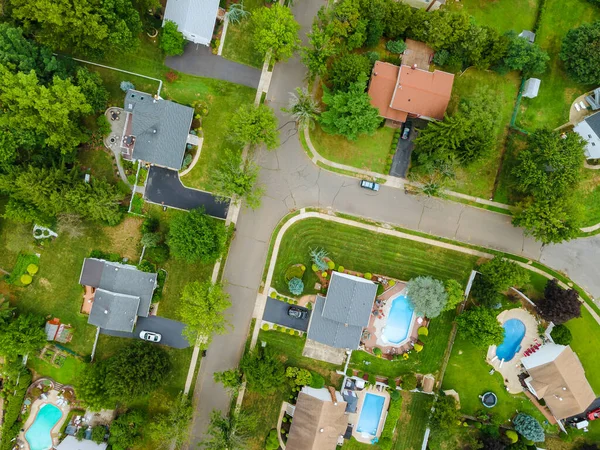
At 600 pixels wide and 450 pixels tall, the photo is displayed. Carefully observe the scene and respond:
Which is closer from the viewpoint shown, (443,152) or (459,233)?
(443,152)

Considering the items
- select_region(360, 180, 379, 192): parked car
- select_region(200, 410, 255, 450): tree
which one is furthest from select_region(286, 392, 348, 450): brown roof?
select_region(360, 180, 379, 192): parked car

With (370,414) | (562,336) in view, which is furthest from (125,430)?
(562,336)

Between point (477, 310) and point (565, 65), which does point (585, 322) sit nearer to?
point (477, 310)

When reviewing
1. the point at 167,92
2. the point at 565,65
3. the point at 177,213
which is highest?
the point at 565,65

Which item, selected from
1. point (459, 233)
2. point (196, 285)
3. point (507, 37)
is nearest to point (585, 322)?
point (459, 233)

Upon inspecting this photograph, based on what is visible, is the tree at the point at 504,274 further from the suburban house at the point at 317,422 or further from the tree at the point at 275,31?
the tree at the point at 275,31

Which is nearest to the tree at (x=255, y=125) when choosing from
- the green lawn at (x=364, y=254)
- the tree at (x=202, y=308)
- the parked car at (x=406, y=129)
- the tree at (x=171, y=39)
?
the tree at (x=171, y=39)
